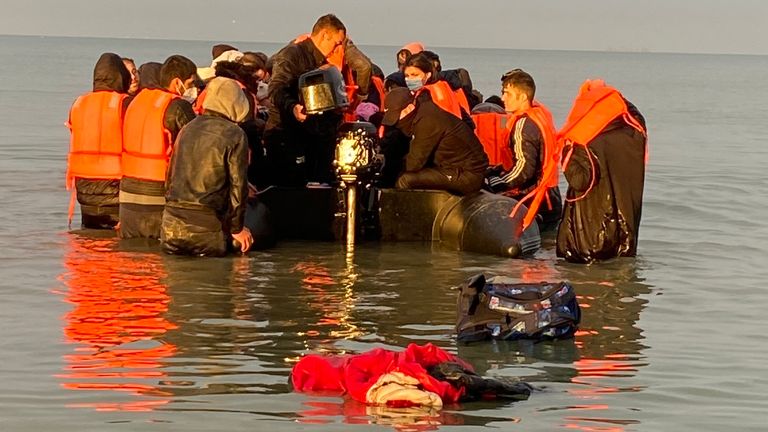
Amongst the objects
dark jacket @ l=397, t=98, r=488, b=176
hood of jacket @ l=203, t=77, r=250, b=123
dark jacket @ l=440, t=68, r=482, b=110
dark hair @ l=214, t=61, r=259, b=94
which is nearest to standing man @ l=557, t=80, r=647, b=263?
dark jacket @ l=397, t=98, r=488, b=176

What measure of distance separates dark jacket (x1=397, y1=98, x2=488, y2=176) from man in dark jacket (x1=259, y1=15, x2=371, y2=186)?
0.72 meters

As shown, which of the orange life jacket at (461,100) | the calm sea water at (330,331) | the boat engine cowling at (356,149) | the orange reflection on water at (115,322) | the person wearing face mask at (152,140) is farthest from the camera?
the orange life jacket at (461,100)

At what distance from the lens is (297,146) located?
14383 mm

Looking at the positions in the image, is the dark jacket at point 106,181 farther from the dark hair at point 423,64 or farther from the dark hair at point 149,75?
the dark hair at point 423,64

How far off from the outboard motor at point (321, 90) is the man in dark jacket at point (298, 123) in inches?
6.6

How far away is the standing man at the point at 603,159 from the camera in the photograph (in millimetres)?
12750

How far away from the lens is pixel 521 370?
9547mm

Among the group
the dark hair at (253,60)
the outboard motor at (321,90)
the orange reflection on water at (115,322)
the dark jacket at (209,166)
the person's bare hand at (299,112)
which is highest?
the dark hair at (253,60)

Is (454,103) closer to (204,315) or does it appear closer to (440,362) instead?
(204,315)

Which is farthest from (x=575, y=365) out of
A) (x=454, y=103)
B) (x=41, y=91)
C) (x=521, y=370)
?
(x=41, y=91)

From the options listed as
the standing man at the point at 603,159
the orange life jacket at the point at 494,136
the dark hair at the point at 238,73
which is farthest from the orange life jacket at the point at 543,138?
→ the dark hair at the point at 238,73

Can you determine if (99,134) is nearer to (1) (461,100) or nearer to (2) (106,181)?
(2) (106,181)

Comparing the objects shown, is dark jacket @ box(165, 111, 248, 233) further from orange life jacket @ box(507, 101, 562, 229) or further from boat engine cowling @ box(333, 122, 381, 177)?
orange life jacket @ box(507, 101, 562, 229)

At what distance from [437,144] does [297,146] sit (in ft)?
4.33
